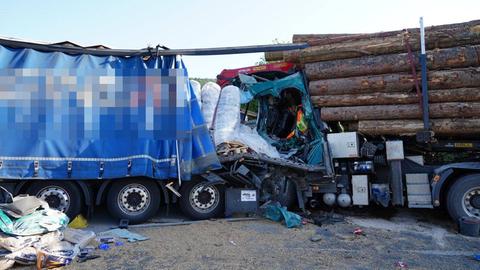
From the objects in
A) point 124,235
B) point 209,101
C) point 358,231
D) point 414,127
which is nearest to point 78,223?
point 124,235

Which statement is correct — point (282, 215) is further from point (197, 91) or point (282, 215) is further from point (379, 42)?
point (379, 42)

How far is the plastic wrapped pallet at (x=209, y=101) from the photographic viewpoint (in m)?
8.75

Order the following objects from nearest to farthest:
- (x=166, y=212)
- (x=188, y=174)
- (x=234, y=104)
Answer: (x=188, y=174)
(x=166, y=212)
(x=234, y=104)

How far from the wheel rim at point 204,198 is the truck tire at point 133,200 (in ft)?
2.36

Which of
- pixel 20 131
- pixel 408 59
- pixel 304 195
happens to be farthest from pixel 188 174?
pixel 408 59

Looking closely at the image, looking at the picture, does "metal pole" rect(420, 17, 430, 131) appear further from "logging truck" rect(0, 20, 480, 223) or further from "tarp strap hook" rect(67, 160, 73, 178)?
"tarp strap hook" rect(67, 160, 73, 178)

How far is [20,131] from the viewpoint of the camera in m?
7.12

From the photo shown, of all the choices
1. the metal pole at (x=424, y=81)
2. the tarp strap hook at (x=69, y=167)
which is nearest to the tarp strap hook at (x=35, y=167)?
the tarp strap hook at (x=69, y=167)

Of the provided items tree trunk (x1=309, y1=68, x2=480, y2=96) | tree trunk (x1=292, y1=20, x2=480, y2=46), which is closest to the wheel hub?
tree trunk (x1=309, y1=68, x2=480, y2=96)

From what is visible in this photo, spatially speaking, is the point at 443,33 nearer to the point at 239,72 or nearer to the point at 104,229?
the point at 239,72

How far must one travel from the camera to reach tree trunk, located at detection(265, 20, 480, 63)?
335 inches

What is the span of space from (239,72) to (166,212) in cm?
416

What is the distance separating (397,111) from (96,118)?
20.2ft

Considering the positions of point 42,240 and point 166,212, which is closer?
point 42,240
